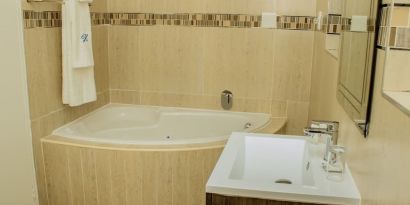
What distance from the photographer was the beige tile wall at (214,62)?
3086 mm

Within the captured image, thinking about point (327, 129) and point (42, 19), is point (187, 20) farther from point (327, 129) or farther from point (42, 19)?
point (327, 129)

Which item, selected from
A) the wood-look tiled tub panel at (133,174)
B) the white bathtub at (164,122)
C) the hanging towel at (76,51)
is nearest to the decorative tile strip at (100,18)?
the hanging towel at (76,51)

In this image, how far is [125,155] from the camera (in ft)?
7.82

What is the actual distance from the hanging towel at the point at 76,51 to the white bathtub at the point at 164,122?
41cm

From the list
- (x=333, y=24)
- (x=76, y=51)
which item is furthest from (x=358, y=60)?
(x=76, y=51)

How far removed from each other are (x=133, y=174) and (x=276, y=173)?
110 cm

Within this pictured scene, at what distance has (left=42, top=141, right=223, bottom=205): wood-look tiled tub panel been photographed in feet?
7.82

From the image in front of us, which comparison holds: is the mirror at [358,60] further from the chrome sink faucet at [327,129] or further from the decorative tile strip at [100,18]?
the decorative tile strip at [100,18]

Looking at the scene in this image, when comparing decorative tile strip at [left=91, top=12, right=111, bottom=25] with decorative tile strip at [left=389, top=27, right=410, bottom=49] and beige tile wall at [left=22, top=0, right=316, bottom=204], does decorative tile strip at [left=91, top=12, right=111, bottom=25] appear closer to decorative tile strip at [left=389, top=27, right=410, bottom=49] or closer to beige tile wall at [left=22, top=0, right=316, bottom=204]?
beige tile wall at [left=22, top=0, right=316, bottom=204]

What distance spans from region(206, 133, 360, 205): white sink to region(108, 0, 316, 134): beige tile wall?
57.7 inches

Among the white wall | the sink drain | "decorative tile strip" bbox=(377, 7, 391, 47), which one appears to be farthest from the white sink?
the white wall

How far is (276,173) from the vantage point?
63.8 inches

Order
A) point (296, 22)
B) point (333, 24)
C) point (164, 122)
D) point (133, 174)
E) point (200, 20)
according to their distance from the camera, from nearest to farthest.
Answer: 1. point (333, 24)
2. point (133, 174)
3. point (296, 22)
4. point (200, 20)
5. point (164, 122)

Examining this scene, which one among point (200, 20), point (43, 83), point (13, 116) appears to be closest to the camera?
point (13, 116)
